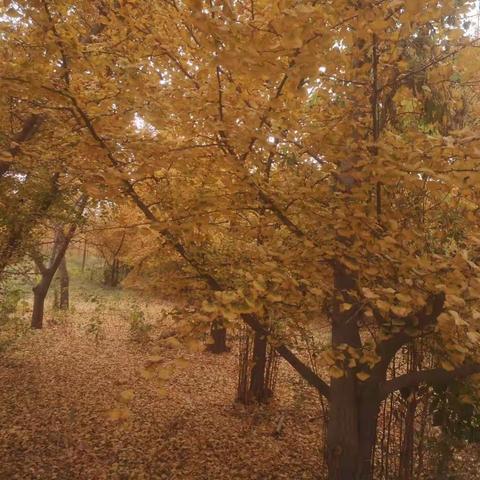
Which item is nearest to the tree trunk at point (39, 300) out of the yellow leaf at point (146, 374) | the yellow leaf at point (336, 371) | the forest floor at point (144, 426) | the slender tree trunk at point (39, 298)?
the slender tree trunk at point (39, 298)

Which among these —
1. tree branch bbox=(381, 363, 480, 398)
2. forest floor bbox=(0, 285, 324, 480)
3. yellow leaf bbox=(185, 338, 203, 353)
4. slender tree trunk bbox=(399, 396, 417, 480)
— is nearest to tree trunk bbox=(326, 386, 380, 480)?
tree branch bbox=(381, 363, 480, 398)

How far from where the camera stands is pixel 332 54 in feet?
6.91

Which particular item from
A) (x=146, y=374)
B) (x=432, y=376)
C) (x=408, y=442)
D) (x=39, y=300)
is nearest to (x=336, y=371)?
(x=432, y=376)

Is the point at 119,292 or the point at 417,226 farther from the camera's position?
the point at 119,292

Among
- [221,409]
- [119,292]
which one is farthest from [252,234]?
[119,292]

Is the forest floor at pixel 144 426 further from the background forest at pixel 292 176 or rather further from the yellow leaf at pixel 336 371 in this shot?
the yellow leaf at pixel 336 371

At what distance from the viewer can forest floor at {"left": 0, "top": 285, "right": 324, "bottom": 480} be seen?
464 centimetres

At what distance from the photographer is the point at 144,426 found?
567 cm

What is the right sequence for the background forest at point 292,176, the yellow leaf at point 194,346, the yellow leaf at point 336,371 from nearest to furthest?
the yellow leaf at point 194,346
the background forest at point 292,176
the yellow leaf at point 336,371

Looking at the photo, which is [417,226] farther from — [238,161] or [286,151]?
[238,161]

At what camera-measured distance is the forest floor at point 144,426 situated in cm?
464

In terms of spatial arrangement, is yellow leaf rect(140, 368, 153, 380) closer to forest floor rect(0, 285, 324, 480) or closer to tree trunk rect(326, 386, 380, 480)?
forest floor rect(0, 285, 324, 480)

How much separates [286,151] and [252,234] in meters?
0.67

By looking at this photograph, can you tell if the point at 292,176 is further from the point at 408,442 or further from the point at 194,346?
the point at 408,442
